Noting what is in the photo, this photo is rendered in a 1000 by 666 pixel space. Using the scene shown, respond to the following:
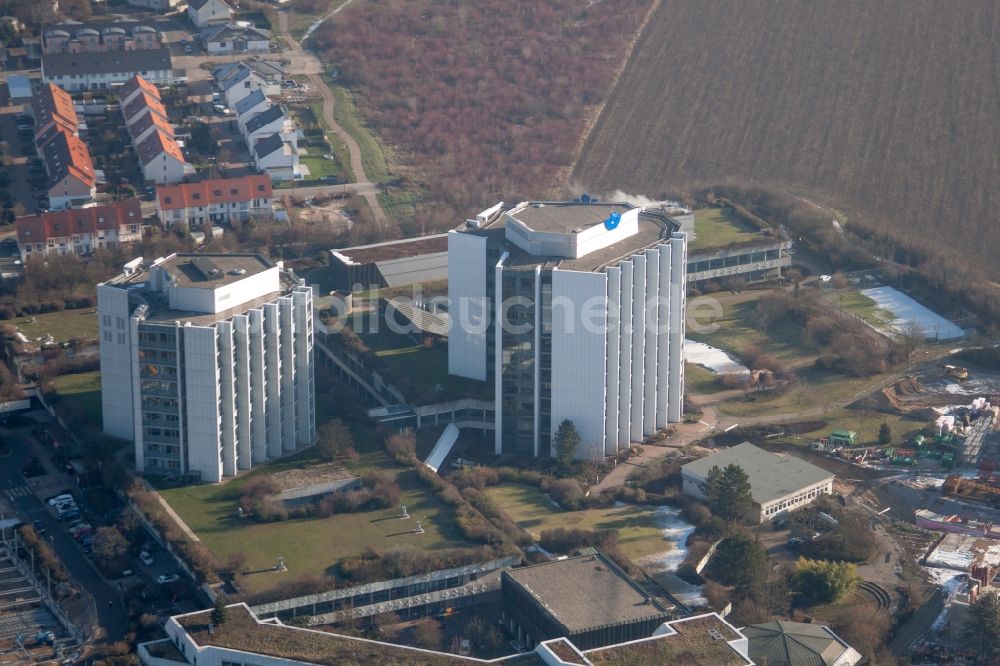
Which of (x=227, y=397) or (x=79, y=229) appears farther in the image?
(x=79, y=229)

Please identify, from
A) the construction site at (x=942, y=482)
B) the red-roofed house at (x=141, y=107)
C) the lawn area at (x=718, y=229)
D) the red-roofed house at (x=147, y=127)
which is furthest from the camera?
the red-roofed house at (x=141, y=107)

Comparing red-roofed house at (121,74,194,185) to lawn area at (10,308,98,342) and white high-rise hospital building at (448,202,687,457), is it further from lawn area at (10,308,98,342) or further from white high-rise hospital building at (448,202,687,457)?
white high-rise hospital building at (448,202,687,457)

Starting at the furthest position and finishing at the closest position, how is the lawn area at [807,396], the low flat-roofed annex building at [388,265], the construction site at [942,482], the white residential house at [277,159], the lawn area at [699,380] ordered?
1. the white residential house at [277,159]
2. the low flat-roofed annex building at [388,265]
3. the lawn area at [699,380]
4. the lawn area at [807,396]
5. the construction site at [942,482]

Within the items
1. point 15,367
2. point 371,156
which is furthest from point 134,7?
point 15,367

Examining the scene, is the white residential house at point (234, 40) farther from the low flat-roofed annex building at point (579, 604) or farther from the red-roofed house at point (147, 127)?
the low flat-roofed annex building at point (579, 604)

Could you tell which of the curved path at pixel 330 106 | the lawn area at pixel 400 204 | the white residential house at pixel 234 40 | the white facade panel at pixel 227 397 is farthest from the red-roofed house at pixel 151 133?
the white facade panel at pixel 227 397

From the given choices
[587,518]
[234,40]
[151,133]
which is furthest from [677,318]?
[234,40]

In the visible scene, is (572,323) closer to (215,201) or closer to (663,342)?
(663,342)
